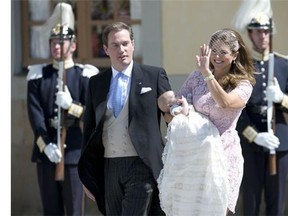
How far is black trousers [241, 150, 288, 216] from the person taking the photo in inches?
316

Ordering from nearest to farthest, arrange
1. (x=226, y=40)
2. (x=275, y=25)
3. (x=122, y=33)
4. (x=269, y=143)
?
(x=226, y=40) → (x=122, y=33) → (x=269, y=143) → (x=275, y=25)

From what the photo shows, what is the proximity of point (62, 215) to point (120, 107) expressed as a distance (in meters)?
2.18

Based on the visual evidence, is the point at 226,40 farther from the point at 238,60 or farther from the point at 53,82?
the point at 53,82

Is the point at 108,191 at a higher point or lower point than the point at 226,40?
lower

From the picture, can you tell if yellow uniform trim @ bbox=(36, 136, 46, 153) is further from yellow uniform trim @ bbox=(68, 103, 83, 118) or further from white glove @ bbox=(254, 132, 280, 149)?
white glove @ bbox=(254, 132, 280, 149)

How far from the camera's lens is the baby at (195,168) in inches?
208

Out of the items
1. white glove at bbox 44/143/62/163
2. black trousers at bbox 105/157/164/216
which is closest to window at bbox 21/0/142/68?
white glove at bbox 44/143/62/163

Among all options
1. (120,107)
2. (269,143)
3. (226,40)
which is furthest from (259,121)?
(226,40)

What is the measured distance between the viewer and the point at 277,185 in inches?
317

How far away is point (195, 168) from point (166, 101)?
46 cm

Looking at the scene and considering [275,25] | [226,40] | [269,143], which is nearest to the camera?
[226,40]

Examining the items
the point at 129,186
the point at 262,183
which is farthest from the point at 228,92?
the point at 262,183

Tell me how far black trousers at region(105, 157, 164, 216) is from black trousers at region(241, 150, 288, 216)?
1978mm

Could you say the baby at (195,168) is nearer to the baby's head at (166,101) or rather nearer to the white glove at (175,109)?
the white glove at (175,109)
